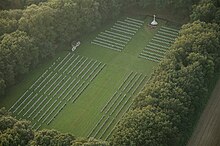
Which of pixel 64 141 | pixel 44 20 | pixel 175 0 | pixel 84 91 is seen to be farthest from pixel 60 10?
pixel 64 141

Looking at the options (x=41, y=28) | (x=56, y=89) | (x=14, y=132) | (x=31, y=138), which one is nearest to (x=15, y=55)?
(x=41, y=28)

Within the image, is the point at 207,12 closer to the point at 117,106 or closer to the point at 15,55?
the point at 117,106

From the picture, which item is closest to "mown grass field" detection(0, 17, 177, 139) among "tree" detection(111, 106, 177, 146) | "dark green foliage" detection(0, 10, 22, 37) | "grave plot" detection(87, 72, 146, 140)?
"grave plot" detection(87, 72, 146, 140)

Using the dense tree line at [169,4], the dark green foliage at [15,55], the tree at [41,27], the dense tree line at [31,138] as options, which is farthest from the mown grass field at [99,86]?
the dense tree line at [31,138]

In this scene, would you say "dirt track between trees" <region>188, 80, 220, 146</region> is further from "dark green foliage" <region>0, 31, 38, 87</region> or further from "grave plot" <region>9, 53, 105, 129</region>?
"dark green foliage" <region>0, 31, 38, 87</region>

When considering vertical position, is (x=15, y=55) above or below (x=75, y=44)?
below

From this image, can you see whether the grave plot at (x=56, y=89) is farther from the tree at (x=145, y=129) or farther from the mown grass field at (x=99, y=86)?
the tree at (x=145, y=129)
